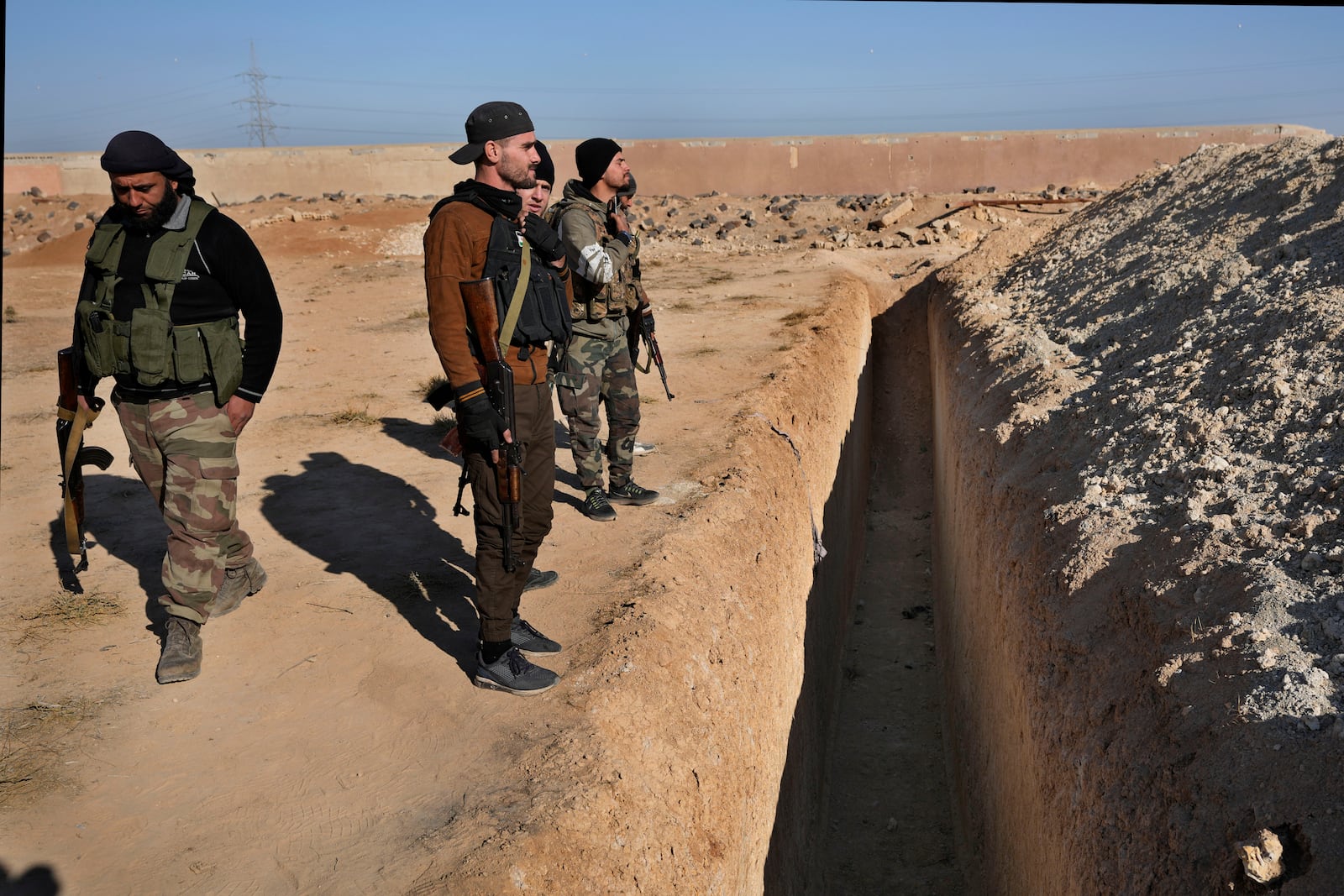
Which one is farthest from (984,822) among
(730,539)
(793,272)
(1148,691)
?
(793,272)

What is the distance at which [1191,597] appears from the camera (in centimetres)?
304

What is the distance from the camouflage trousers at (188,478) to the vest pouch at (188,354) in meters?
0.12

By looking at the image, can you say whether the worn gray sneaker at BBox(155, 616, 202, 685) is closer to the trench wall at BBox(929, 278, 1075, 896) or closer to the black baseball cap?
the black baseball cap

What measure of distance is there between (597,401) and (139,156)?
253 centimetres

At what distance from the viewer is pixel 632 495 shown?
5.48 m

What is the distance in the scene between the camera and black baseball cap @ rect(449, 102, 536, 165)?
3172 mm

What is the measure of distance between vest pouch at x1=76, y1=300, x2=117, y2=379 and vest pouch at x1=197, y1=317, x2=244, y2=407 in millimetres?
308

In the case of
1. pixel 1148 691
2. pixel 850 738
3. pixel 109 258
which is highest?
pixel 109 258

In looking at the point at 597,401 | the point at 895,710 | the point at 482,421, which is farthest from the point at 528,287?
the point at 895,710

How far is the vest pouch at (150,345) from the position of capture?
135 inches

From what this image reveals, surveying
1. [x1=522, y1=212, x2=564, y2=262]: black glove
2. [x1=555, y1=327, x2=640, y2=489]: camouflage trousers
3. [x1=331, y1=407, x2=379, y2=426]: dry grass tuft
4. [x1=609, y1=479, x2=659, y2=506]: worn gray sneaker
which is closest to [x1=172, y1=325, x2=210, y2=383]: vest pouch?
[x1=522, y1=212, x2=564, y2=262]: black glove

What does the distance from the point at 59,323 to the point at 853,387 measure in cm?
1178

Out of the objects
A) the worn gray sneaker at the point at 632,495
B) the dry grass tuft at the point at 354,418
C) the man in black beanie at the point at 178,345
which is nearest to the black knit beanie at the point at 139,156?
the man in black beanie at the point at 178,345

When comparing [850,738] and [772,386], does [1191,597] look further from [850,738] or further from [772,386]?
[772,386]
